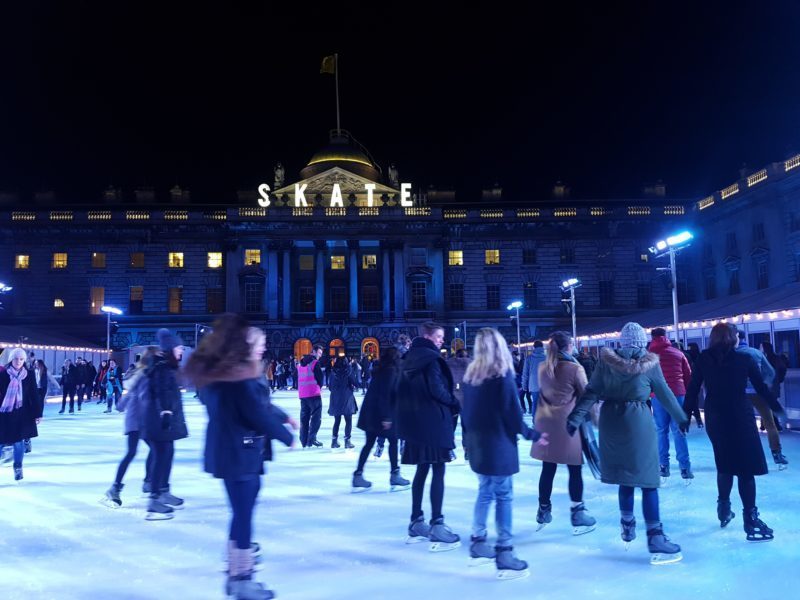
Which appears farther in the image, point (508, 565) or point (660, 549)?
point (660, 549)

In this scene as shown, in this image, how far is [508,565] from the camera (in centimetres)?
490

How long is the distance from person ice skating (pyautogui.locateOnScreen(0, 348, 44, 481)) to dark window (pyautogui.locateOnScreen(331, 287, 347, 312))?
148 ft

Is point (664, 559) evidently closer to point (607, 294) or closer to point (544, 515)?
point (544, 515)

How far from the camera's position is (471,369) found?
541 centimetres

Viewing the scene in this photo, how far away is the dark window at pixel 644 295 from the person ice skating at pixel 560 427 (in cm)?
5046

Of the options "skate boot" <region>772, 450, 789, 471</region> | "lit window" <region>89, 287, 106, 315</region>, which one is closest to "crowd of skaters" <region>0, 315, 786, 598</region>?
"skate boot" <region>772, 450, 789, 471</region>

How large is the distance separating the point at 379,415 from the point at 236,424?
4.41 metres

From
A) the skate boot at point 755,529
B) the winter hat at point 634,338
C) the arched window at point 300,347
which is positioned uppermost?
the arched window at point 300,347

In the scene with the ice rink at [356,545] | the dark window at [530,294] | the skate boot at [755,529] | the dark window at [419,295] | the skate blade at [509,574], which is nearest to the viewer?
the ice rink at [356,545]

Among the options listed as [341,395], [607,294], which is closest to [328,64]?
[607,294]

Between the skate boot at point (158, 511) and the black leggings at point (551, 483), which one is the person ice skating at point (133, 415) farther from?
the black leggings at point (551, 483)

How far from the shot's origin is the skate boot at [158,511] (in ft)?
22.6

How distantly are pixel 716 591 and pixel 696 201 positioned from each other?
5470cm

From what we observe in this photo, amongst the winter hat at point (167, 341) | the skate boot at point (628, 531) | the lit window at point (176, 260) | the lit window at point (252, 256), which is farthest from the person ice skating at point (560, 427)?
the lit window at point (176, 260)
